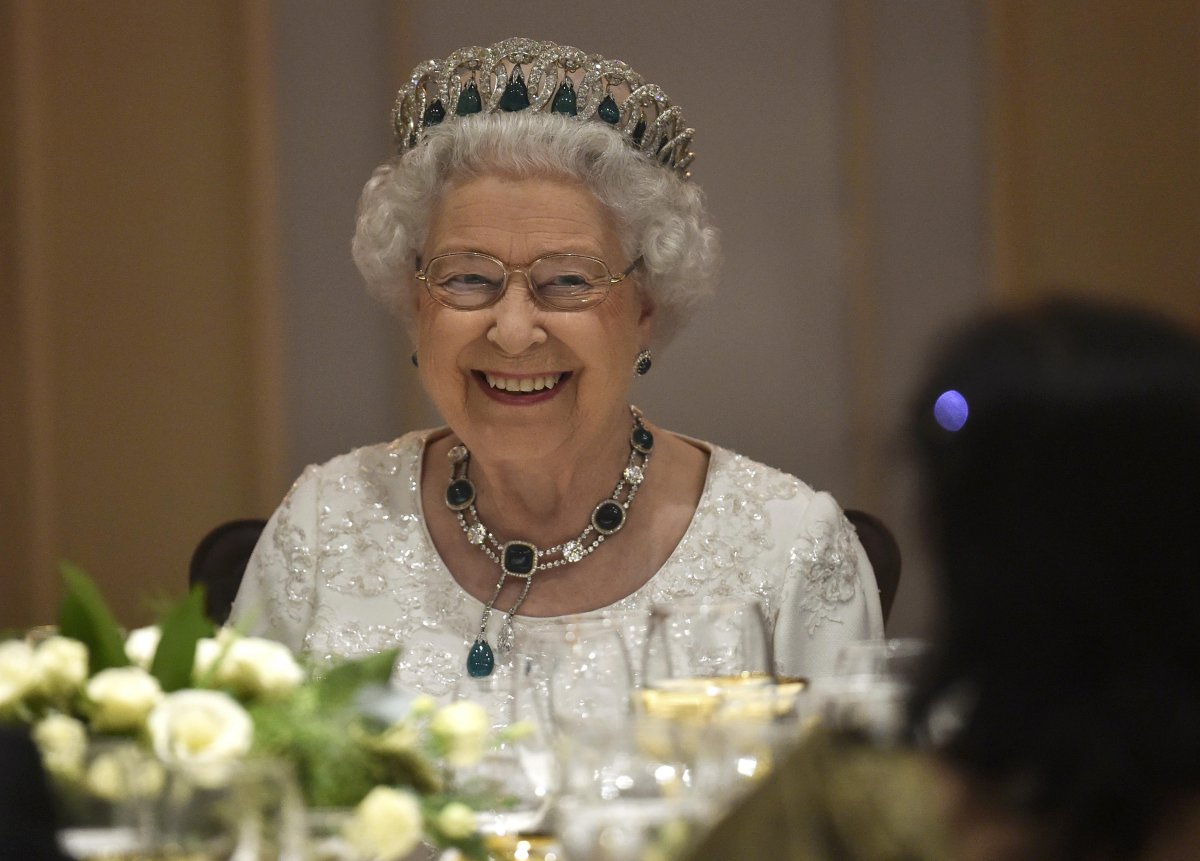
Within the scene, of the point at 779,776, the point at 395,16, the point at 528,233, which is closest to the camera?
the point at 779,776

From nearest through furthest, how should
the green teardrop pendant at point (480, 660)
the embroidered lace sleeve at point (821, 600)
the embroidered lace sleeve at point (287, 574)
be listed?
the green teardrop pendant at point (480, 660)
the embroidered lace sleeve at point (821, 600)
the embroidered lace sleeve at point (287, 574)

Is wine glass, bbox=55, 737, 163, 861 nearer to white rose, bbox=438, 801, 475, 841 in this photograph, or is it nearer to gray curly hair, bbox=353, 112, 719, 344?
white rose, bbox=438, 801, 475, 841

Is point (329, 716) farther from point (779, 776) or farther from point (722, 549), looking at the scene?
point (722, 549)

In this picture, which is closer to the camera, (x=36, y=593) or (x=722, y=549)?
(x=722, y=549)

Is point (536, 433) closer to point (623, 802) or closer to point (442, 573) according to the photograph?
point (442, 573)

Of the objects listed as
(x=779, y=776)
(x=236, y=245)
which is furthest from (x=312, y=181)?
(x=779, y=776)

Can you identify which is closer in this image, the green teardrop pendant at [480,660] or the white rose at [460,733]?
the white rose at [460,733]

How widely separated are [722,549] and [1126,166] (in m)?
3.08

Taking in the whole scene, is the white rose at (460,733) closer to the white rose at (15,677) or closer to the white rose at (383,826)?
the white rose at (383,826)

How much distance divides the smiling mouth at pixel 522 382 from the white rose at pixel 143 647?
47.6 inches

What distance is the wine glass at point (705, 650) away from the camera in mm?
1479

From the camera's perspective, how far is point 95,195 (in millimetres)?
5152

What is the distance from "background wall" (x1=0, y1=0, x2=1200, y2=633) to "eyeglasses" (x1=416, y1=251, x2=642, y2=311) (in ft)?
8.41

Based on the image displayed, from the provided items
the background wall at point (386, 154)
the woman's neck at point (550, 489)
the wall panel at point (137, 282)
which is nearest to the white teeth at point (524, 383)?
the woman's neck at point (550, 489)
